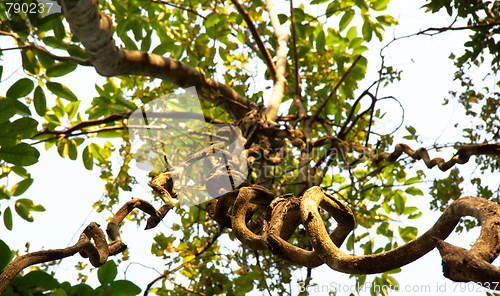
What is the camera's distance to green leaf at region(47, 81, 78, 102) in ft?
6.34

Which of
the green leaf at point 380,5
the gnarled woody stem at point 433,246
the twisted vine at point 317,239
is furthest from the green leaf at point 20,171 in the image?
the green leaf at point 380,5

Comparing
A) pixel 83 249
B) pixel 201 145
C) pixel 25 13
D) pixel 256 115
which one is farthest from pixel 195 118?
pixel 83 249

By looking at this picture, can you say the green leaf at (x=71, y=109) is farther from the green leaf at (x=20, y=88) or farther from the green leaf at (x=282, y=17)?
the green leaf at (x=282, y=17)

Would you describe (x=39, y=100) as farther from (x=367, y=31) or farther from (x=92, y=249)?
(x=367, y=31)

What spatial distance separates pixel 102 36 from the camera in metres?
1.61

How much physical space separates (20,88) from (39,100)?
13 centimetres

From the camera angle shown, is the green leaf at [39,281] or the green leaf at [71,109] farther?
the green leaf at [71,109]

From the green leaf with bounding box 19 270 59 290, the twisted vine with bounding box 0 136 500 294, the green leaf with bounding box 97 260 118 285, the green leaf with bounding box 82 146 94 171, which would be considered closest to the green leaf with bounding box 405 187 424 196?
the twisted vine with bounding box 0 136 500 294

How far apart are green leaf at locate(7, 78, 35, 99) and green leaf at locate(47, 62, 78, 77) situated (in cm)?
13

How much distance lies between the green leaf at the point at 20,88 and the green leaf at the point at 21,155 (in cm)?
40

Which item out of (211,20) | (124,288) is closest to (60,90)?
(211,20)

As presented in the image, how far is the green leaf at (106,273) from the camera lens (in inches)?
41.0

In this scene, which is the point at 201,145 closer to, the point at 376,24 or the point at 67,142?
the point at 67,142

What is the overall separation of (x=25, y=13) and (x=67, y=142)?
3.02ft
